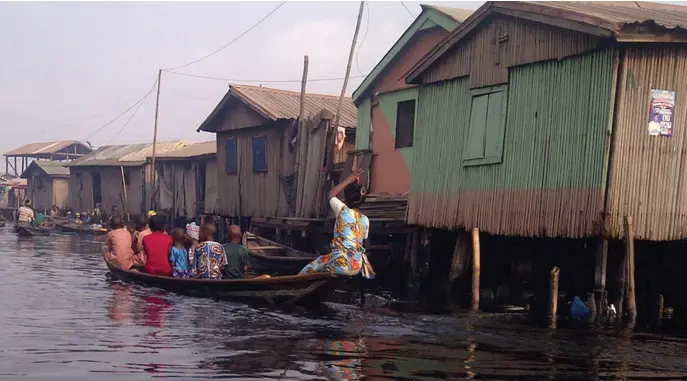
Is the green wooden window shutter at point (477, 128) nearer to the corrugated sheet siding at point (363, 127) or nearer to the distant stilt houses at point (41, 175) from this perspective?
the corrugated sheet siding at point (363, 127)

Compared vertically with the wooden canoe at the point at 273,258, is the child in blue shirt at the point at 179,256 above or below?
above

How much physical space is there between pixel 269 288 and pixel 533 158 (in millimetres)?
4595

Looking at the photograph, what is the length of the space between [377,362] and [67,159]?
49255 millimetres

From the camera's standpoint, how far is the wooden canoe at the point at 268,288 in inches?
439

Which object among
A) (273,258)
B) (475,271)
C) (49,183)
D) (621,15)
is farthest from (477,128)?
(49,183)

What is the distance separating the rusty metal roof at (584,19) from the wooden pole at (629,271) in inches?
101

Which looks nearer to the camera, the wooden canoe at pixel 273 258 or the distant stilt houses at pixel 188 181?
the wooden canoe at pixel 273 258

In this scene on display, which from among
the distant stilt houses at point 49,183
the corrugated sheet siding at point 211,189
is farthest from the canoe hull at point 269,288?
the distant stilt houses at point 49,183

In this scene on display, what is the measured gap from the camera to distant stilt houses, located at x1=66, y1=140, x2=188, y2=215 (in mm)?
36062

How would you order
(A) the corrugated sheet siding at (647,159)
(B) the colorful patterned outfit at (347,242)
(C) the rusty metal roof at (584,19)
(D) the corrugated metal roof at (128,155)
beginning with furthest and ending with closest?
1. (D) the corrugated metal roof at (128,155)
2. (A) the corrugated sheet siding at (647,159)
3. (B) the colorful patterned outfit at (347,242)
4. (C) the rusty metal roof at (584,19)

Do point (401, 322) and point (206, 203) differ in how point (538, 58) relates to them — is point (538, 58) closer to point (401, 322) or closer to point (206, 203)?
point (401, 322)

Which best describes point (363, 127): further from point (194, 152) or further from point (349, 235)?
point (194, 152)

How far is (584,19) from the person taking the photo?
10789 millimetres

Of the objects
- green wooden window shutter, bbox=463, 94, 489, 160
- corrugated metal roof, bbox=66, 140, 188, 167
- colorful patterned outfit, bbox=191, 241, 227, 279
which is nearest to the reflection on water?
colorful patterned outfit, bbox=191, 241, 227, 279
